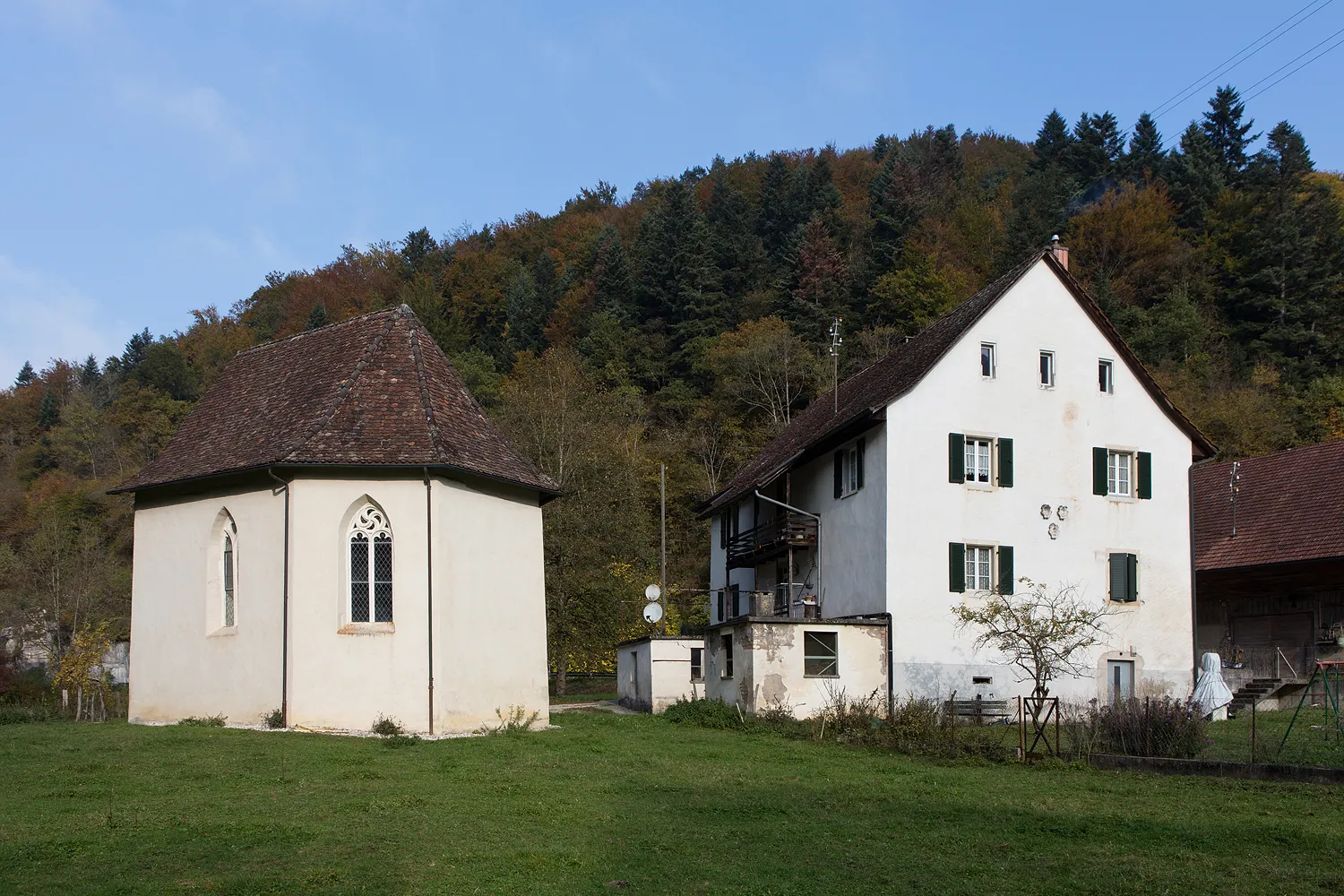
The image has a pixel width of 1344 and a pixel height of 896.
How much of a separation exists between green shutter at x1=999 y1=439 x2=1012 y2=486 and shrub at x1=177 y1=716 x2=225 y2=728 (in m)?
18.9

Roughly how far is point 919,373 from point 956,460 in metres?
2.35

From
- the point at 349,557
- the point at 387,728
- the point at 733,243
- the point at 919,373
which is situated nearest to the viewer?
the point at 387,728

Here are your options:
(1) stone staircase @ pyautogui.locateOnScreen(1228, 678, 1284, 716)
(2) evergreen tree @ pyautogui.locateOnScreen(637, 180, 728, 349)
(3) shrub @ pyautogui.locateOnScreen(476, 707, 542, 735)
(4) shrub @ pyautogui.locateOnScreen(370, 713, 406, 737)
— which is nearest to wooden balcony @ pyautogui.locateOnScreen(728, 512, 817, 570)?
(3) shrub @ pyautogui.locateOnScreen(476, 707, 542, 735)

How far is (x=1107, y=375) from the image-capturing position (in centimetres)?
3272

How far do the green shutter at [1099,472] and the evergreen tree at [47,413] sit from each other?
76.0 m

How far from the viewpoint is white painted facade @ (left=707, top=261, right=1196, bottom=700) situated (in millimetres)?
29641

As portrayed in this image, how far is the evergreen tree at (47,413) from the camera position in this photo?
285ft

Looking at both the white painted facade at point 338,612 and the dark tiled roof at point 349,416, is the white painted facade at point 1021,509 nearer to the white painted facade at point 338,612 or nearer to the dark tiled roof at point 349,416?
the white painted facade at point 338,612

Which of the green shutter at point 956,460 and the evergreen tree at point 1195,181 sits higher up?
the evergreen tree at point 1195,181

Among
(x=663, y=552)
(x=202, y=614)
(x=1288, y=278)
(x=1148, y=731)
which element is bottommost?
(x=1148, y=731)

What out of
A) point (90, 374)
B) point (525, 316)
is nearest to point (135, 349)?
point (90, 374)

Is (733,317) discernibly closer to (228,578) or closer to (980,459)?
(980,459)

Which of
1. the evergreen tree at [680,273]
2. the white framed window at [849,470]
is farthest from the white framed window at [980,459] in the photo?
the evergreen tree at [680,273]

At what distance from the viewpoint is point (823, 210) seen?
75000 millimetres
